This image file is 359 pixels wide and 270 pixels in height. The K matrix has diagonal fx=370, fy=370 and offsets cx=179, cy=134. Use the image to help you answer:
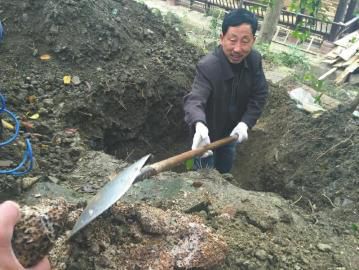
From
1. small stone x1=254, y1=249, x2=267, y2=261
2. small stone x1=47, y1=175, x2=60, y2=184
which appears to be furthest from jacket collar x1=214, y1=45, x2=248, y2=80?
small stone x1=47, y1=175, x2=60, y2=184

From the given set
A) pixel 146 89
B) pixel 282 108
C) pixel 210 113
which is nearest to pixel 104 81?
pixel 146 89

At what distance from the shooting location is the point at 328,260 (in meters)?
2.21

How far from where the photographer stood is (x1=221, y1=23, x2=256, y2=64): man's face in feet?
8.48

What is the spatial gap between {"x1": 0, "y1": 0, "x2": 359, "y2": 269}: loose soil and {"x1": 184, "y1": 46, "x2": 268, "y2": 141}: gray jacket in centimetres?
46

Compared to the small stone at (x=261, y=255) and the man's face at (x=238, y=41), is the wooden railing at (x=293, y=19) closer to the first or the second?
the man's face at (x=238, y=41)

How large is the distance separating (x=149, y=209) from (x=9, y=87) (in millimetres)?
2126

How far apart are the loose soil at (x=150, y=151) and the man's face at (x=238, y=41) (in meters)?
0.95

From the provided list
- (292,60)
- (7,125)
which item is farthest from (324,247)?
(292,60)

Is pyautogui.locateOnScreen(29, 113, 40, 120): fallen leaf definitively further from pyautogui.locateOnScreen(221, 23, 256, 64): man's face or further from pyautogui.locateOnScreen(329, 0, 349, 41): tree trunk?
pyautogui.locateOnScreen(329, 0, 349, 41): tree trunk

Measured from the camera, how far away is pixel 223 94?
9.37 ft

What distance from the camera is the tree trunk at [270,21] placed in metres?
6.55

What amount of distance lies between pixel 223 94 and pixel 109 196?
1437mm

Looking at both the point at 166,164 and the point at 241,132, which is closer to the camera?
the point at 166,164

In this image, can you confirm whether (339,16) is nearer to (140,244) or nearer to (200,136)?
(200,136)
